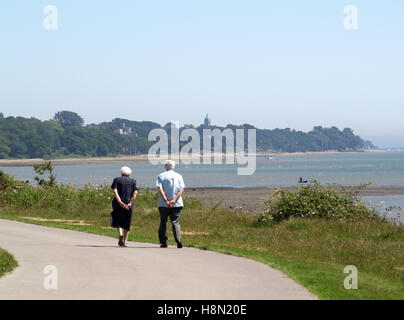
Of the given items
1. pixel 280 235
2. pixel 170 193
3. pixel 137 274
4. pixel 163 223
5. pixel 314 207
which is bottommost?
pixel 280 235

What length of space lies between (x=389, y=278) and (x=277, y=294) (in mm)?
4610

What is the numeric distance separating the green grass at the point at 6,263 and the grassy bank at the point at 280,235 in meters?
4.64

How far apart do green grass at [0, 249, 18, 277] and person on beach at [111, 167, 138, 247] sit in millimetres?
3287

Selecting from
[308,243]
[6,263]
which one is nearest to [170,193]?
[6,263]

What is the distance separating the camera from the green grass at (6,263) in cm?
1166

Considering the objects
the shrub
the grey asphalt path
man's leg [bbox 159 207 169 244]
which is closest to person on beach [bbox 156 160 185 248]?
man's leg [bbox 159 207 169 244]

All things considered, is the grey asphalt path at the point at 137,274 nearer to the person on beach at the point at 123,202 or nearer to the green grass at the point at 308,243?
the person on beach at the point at 123,202

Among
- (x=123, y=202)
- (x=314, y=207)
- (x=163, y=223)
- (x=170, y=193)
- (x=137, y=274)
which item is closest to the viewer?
(x=137, y=274)

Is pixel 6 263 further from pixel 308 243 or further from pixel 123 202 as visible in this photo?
pixel 308 243

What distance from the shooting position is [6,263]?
12.3 m

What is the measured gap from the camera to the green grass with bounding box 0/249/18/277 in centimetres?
1166

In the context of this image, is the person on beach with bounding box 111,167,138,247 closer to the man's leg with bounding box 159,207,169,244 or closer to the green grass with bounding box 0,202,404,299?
the man's leg with bounding box 159,207,169,244

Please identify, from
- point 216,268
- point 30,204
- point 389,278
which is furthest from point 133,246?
point 30,204

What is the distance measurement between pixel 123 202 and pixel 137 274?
4.94 meters
